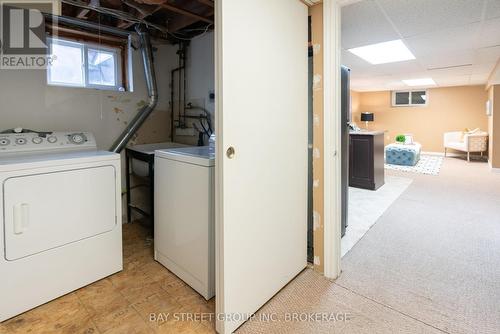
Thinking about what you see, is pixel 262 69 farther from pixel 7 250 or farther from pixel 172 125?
pixel 172 125

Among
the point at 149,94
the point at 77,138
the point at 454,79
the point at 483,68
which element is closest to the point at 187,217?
the point at 77,138

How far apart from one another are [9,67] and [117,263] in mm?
1780

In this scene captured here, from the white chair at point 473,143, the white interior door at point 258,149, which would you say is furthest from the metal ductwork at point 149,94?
the white chair at point 473,143

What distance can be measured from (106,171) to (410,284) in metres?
2.23

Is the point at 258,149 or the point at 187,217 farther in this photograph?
the point at 187,217

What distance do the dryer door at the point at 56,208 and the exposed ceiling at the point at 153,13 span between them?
1.36 m

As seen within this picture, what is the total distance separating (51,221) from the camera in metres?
1.67

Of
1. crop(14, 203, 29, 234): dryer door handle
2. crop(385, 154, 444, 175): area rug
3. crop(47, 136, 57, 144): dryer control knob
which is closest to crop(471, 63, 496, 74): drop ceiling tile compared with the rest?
crop(385, 154, 444, 175): area rug

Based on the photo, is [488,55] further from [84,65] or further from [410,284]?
[84,65]

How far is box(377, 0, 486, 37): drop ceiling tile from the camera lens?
2338 millimetres

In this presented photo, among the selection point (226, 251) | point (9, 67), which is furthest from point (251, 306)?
point (9, 67)

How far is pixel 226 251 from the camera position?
53.5 inches

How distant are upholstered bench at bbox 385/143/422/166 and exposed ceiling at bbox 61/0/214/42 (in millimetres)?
5407

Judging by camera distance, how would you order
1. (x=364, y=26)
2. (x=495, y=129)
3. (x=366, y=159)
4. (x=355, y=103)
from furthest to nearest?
(x=355, y=103) < (x=495, y=129) < (x=366, y=159) < (x=364, y=26)
